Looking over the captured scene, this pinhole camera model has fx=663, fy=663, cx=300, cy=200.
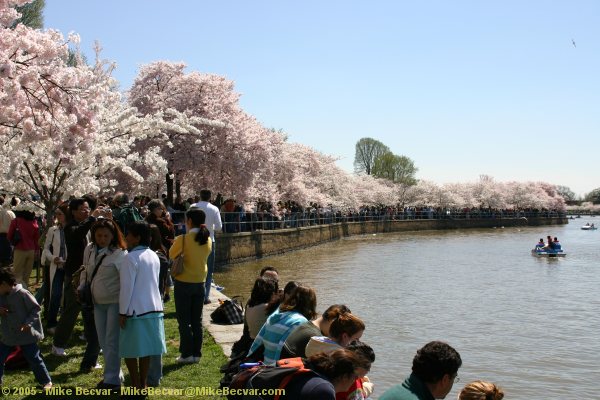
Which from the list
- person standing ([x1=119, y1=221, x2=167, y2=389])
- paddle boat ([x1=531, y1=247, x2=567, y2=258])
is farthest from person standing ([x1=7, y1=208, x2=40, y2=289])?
paddle boat ([x1=531, y1=247, x2=567, y2=258])

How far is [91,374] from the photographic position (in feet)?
22.3

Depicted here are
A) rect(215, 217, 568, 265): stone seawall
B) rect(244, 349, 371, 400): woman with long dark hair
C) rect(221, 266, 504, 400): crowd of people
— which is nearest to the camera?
rect(244, 349, 371, 400): woman with long dark hair

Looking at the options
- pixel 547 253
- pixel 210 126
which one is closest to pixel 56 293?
pixel 210 126

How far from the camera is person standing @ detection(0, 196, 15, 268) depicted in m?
12.0

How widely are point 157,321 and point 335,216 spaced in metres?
46.1

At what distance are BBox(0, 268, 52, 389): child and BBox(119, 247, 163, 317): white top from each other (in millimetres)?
950

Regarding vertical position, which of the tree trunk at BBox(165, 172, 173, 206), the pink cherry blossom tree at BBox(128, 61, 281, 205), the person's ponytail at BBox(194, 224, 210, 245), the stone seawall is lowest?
the stone seawall

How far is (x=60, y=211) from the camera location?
839 cm

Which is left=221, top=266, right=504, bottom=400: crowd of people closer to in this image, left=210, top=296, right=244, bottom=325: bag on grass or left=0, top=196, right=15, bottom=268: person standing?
left=210, top=296, right=244, bottom=325: bag on grass

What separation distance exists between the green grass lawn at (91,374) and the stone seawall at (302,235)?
17072 millimetres

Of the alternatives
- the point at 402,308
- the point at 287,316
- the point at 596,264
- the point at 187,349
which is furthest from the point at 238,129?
the point at 287,316

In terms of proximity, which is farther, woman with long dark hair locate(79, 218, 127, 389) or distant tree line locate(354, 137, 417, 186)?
distant tree line locate(354, 137, 417, 186)

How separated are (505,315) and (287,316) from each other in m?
12.6

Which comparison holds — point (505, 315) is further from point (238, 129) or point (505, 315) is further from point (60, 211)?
point (238, 129)
